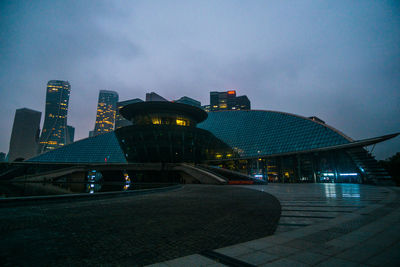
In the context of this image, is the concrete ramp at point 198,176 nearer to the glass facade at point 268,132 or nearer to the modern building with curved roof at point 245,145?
the modern building with curved roof at point 245,145

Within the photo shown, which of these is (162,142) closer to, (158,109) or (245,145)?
(158,109)

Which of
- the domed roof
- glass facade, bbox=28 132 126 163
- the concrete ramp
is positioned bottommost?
the concrete ramp

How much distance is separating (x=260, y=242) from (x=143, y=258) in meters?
2.83

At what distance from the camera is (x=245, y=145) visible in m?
69.6

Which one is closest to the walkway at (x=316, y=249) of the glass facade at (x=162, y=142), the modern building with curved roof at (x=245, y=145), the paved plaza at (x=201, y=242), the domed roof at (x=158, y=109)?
the paved plaza at (x=201, y=242)

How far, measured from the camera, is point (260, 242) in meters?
4.81

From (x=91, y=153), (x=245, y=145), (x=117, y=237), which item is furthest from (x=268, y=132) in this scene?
(x=91, y=153)

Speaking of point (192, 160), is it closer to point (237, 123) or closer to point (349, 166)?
point (237, 123)

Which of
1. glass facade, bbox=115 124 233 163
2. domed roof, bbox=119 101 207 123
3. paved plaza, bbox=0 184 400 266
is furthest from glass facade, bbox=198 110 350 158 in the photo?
paved plaza, bbox=0 184 400 266

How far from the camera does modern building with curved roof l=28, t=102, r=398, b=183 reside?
45781 millimetres

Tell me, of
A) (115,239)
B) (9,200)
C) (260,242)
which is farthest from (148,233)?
(9,200)

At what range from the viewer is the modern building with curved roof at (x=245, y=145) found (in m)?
45.8

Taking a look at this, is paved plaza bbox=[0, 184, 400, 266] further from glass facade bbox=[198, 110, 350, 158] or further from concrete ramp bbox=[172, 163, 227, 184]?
glass facade bbox=[198, 110, 350, 158]

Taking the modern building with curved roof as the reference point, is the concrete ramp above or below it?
below
